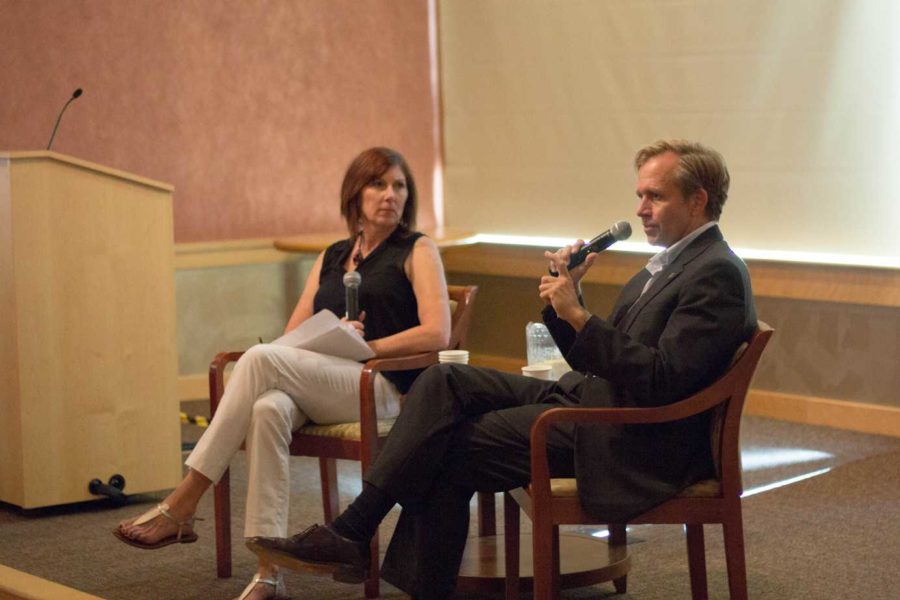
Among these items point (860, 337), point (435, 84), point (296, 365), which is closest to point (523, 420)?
point (296, 365)

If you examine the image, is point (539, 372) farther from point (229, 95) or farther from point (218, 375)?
point (229, 95)

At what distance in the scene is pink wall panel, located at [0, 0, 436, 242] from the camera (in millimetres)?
6227

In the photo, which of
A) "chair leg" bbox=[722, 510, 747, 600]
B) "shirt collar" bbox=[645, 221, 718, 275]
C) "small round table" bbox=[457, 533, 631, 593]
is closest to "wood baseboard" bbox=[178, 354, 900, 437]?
"small round table" bbox=[457, 533, 631, 593]

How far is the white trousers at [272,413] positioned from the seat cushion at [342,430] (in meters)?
0.02

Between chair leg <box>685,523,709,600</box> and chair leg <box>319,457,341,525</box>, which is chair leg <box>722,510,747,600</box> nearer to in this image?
chair leg <box>685,523,709,600</box>

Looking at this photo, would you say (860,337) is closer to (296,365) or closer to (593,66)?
(593,66)

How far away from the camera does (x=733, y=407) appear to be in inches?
119

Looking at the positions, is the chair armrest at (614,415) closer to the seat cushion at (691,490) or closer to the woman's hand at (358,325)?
the seat cushion at (691,490)

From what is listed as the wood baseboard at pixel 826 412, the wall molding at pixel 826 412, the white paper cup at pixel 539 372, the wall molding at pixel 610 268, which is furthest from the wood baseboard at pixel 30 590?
the wall molding at pixel 826 412

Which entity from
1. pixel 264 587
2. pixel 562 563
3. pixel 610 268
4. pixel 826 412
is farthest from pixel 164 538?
pixel 610 268

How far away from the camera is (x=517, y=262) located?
23.2 feet

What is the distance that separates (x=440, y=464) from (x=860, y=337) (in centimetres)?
298

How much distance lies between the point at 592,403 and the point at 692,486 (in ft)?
0.97

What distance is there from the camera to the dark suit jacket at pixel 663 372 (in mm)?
3008
